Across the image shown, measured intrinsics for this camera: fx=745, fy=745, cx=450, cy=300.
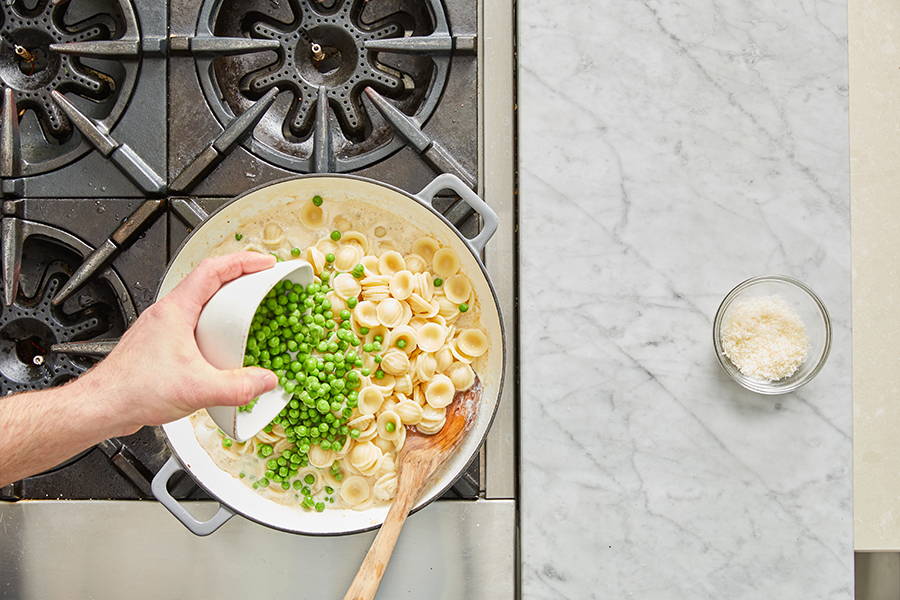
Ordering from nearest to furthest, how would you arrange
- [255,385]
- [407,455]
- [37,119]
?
[255,385]
[407,455]
[37,119]

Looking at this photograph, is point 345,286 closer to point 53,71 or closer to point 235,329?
point 235,329

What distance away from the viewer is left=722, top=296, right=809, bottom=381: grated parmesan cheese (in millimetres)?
1011

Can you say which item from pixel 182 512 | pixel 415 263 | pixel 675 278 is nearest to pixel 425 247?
pixel 415 263

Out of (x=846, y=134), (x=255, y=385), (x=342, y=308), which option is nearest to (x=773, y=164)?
(x=846, y=134)

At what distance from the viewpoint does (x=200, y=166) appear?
3.37 ft

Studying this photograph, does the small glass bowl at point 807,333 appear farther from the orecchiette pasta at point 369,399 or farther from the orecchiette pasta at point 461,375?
the orecchiette pasta at point 369,399

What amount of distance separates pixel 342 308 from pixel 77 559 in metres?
0.53

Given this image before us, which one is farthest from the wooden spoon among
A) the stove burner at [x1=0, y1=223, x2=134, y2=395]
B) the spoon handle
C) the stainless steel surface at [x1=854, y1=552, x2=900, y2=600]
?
the stainless steel surface at [x1=854, y1=552, x2=900, y2=600]

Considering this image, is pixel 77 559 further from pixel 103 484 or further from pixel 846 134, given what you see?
pixel 846 134

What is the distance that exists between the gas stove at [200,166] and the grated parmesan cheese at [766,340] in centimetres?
31

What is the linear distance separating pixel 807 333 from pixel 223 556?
868mm

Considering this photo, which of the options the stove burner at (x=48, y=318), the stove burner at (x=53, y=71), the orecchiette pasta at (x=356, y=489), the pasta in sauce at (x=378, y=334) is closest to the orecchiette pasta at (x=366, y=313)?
the pasta in sauce at (x=378, y=334)

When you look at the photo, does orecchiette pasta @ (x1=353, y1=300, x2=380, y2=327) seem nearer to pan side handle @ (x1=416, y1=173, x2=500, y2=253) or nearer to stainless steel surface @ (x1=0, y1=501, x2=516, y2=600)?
pan side handle @ (x1=416, y1=173, x2=500, y2=253)

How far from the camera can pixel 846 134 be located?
1044mm
